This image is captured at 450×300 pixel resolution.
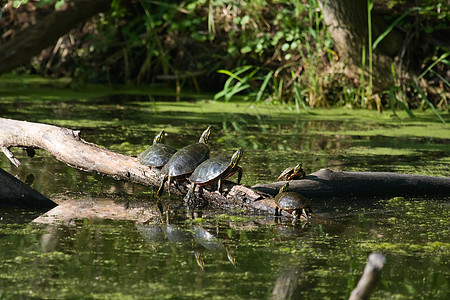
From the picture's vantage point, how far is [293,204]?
9.33ft

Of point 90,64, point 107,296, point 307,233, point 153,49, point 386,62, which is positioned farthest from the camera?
point 90,64

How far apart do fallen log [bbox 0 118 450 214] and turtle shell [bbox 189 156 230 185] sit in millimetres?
85

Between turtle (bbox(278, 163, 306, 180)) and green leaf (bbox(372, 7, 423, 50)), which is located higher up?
green leaf (bbox(372, 7, 423, 50))

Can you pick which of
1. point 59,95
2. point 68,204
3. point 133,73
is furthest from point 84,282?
point 133,73

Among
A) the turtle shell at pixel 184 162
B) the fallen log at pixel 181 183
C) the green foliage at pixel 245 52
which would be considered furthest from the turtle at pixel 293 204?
the green foliage at pixel 245 52

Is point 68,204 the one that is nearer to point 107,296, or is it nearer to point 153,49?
point 107,296

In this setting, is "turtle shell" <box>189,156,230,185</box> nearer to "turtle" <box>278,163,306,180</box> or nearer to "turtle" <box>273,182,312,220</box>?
"turtle" <box>273,182,312,220</box>

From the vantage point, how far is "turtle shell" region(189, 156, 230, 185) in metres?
2.99

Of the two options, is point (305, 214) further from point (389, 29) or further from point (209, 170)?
point (389, 29)

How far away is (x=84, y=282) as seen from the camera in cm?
204

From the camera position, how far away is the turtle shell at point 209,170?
2988mm

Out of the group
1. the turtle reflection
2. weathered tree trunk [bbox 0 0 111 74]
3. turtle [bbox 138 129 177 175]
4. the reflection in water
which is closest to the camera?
the reflection in water

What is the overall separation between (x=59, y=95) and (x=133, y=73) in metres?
1.41

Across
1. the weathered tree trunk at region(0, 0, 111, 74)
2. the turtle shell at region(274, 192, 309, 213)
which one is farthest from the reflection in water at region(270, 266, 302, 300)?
the weathered tree trunk at region(0, 0, 111, 74)
